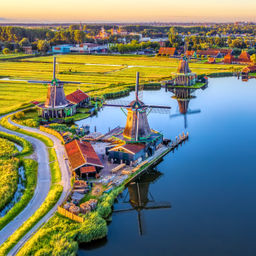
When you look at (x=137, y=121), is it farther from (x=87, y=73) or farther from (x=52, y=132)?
(x=87, y=73)

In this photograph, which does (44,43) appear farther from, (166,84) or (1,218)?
(1,218)

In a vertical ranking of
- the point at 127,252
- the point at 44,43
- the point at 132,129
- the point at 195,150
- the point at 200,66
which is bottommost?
the point at 127,252

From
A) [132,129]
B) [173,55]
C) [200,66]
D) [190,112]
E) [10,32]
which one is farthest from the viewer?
[10,32]

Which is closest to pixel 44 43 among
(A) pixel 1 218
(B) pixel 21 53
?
(B) pixel 21 53

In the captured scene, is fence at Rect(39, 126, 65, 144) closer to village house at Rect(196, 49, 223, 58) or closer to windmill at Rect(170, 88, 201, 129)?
windmill at Rect(170, 88, 201, 129)

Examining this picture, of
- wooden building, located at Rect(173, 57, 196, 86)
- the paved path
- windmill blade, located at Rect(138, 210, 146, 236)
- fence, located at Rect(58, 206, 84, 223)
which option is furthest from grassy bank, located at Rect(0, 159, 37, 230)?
wooden building, located at Rect(173, 57, 196, 86)

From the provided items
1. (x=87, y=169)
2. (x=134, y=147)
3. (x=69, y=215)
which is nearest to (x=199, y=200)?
(x=134, y=147)
